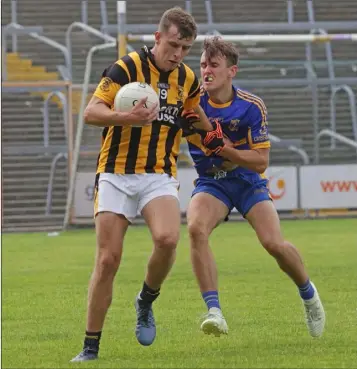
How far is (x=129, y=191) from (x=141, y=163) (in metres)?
0.19

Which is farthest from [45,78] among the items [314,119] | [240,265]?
[240,265]

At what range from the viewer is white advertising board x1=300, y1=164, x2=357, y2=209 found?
2394 centimetres

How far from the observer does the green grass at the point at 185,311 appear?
7480 mm

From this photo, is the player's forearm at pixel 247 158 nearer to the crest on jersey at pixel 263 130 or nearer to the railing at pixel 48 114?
the crest on jersey at pixel 263 130

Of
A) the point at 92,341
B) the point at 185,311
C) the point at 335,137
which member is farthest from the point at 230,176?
the point at 335,137

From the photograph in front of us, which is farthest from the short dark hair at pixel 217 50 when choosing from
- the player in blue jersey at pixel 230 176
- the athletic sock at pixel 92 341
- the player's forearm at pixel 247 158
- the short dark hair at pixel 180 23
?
the athletic sock at pixel 92 341

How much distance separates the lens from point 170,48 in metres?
7.53

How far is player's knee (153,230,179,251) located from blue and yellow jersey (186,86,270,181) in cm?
137

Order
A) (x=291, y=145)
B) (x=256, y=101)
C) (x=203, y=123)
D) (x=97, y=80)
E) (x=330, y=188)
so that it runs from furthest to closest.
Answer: (x=291, y=145), (x=97, y=80), (x=330, y=188), (x=256, y=101), (x=203, y=123)

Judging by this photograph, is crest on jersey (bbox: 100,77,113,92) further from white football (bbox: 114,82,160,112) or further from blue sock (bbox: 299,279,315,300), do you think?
blue sock (bbox: 299,279,315,300)

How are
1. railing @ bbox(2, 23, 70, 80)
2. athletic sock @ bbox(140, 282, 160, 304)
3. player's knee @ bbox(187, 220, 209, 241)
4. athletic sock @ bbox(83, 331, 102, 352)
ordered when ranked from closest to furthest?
1. athletic sock @ bbox(83, 331, 102, 352)
2. athletic sock @ bbox(140, 282, 160, 304)
3. player's knee @ bbox(187, 220, 209, 241)
4. railing @ bbox(2, 23, 70, 80)

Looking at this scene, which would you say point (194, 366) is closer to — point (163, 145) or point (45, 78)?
point (163, 145)

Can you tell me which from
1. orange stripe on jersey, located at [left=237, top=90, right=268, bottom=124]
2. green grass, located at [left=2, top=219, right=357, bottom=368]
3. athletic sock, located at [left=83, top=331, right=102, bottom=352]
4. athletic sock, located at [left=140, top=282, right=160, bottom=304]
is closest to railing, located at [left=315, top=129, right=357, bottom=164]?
green grass, located at [left=2, top=219, right=357, bottom=368]

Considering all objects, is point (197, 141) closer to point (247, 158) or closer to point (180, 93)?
point (247, 158)
